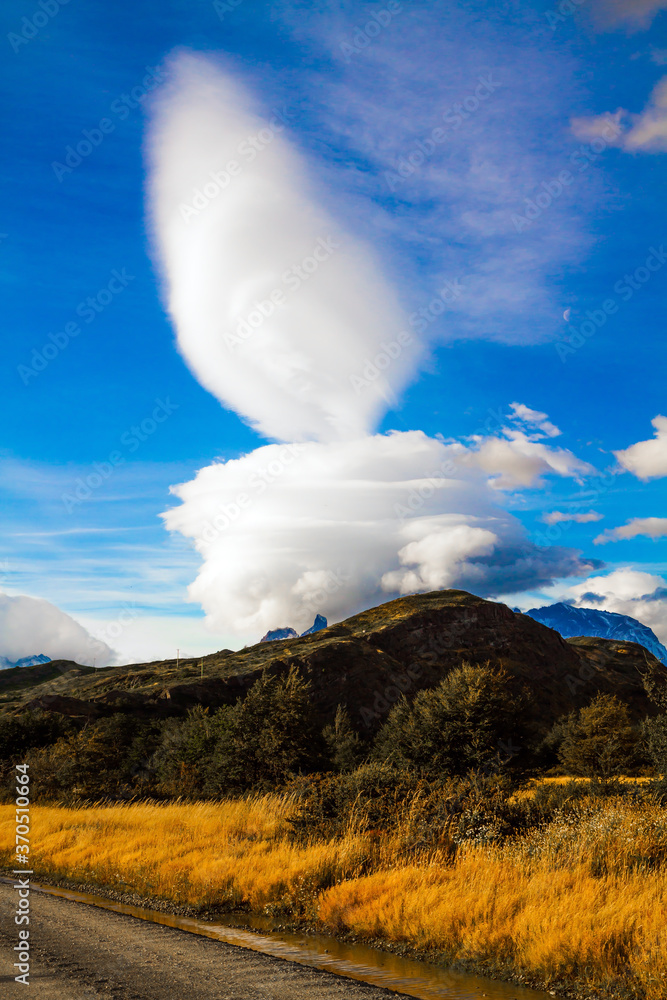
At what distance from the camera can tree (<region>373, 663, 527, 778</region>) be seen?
70.9 feet

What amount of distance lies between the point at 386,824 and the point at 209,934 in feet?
13.7

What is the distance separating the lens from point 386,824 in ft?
36.8

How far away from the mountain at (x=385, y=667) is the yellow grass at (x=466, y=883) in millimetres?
39963

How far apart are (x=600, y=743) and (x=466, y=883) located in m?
36.2

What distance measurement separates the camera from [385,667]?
83438 millimetres

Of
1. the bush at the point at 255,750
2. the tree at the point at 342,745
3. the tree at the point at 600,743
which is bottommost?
the tree at the point at 600,743

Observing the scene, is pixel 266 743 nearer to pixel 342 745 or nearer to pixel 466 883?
pixel 342 745

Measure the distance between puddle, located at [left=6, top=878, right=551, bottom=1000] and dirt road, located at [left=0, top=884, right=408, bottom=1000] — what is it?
55 centimetres

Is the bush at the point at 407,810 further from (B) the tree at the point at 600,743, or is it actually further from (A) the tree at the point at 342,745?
(B) the tree at the point at 600,743

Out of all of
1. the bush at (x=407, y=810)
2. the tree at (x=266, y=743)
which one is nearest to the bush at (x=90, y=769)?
the tree at (x=266, y=743)

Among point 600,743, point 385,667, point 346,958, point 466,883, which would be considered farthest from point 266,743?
point 385,667

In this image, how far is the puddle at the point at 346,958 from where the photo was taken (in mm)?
6238

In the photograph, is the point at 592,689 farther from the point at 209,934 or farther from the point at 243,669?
the point at 209,934

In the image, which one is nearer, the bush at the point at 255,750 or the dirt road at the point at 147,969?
the dirt road at the point at 147,969
